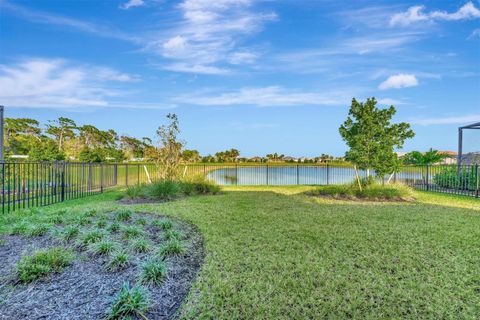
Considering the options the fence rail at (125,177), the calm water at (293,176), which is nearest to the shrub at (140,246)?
the fence rail at (125,177)

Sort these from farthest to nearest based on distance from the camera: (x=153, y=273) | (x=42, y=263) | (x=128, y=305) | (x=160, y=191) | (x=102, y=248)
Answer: (x=160, y=191), (x=102, y=248), (x=42, y=263), (x=153, y=273), (x=128, y=305)

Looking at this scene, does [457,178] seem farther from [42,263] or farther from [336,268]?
[42,263]

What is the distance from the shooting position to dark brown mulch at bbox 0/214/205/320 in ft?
7.25

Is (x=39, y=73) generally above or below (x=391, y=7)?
below

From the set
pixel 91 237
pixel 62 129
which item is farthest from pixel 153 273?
pixel 62 129

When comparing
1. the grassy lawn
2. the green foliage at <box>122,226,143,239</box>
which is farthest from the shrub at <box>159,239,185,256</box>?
the green foliage at <box>122,226,143,239</box>

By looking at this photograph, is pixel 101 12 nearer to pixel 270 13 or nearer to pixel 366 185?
pixel 270 13

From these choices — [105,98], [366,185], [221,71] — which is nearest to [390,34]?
[366,185]

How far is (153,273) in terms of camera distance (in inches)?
107

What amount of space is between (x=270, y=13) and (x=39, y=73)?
869cm

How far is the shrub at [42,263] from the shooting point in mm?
2688

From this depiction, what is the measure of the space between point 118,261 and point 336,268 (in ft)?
7.44

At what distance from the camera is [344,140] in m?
9.32

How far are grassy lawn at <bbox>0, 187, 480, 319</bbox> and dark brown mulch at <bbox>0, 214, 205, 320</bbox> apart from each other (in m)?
0.19
